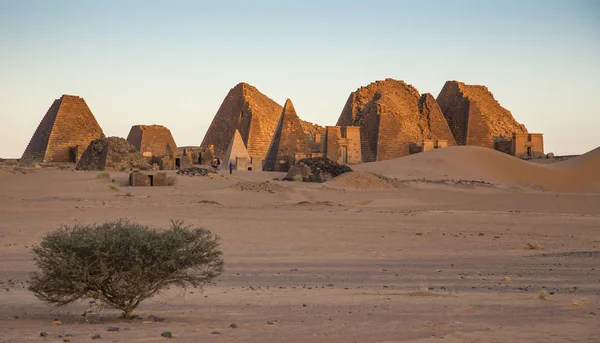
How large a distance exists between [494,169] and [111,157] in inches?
758

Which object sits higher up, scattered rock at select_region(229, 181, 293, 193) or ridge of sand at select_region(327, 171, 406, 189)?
ridge of sand at select_region(327, 171, 406, 189)

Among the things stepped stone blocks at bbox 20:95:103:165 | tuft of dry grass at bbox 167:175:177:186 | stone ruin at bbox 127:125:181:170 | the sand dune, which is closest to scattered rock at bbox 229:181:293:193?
tuft of dry grass at bbox 167:175:177:186

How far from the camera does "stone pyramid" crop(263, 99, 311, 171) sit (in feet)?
160

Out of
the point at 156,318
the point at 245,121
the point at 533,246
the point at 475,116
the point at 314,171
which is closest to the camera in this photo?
the point at 156,318

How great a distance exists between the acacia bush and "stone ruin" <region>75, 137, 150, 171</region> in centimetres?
3027

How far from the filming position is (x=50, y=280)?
7.20 m

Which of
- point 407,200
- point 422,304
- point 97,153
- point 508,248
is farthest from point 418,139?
point 422,304

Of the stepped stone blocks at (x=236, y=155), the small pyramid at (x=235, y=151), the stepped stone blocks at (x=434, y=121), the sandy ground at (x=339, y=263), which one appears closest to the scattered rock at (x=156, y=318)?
the sandy ground at (x=339, y=263)

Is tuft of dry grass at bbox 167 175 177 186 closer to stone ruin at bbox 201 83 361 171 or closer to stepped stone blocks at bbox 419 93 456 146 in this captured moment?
stone ruin at bbox 201 83 361 171

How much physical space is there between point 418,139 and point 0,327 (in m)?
55.0

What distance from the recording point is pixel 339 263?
12.4 m

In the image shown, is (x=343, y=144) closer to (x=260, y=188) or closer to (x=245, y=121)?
(x=245, y=121)

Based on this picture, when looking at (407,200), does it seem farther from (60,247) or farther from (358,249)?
(60,247)

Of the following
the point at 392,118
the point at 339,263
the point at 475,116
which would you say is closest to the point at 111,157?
the point at 392,118
